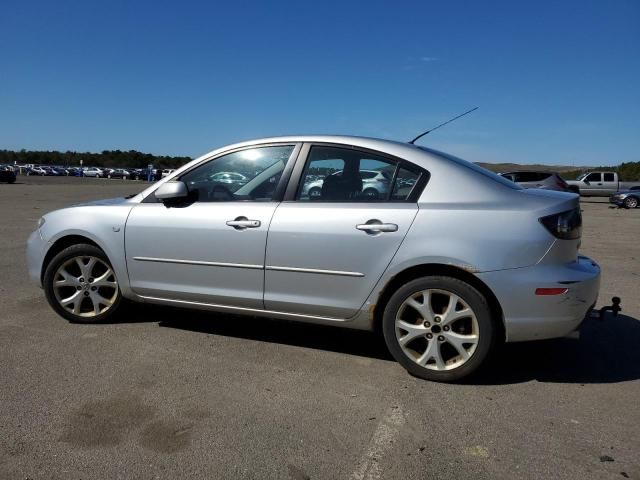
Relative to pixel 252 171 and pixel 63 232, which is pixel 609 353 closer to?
pixel 252 171

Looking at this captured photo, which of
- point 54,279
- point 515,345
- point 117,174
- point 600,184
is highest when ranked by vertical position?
point 117,174

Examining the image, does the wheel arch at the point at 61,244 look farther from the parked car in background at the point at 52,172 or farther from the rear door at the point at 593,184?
the parked car in background at the point at 52,172

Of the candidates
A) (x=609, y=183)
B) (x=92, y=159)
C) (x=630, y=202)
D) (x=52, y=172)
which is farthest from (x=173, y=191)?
(x=92, y=159)

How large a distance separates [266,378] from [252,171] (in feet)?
5.20

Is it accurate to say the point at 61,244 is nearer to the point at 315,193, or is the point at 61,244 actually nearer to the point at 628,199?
the point at 315,193

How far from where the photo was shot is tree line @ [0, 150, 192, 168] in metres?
122

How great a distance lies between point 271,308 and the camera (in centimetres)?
381

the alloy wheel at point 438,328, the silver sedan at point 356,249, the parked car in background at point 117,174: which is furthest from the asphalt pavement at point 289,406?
the parked car in background at point 117,174

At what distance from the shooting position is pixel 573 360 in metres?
3.87

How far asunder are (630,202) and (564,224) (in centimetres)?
2861

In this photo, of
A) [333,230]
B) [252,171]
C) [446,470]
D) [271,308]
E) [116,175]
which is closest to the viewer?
[446,470]

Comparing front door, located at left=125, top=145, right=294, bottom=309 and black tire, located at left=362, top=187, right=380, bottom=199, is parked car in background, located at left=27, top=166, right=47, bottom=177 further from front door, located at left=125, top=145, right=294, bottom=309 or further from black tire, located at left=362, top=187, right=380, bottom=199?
black tire, located at left=362, top=187, right=380, bottom=199

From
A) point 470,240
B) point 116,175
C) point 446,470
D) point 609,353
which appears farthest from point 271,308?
point 116,175

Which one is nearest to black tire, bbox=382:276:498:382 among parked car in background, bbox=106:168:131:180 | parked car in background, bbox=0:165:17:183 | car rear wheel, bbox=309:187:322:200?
car rear wheel, bbox=309:187:322:200
